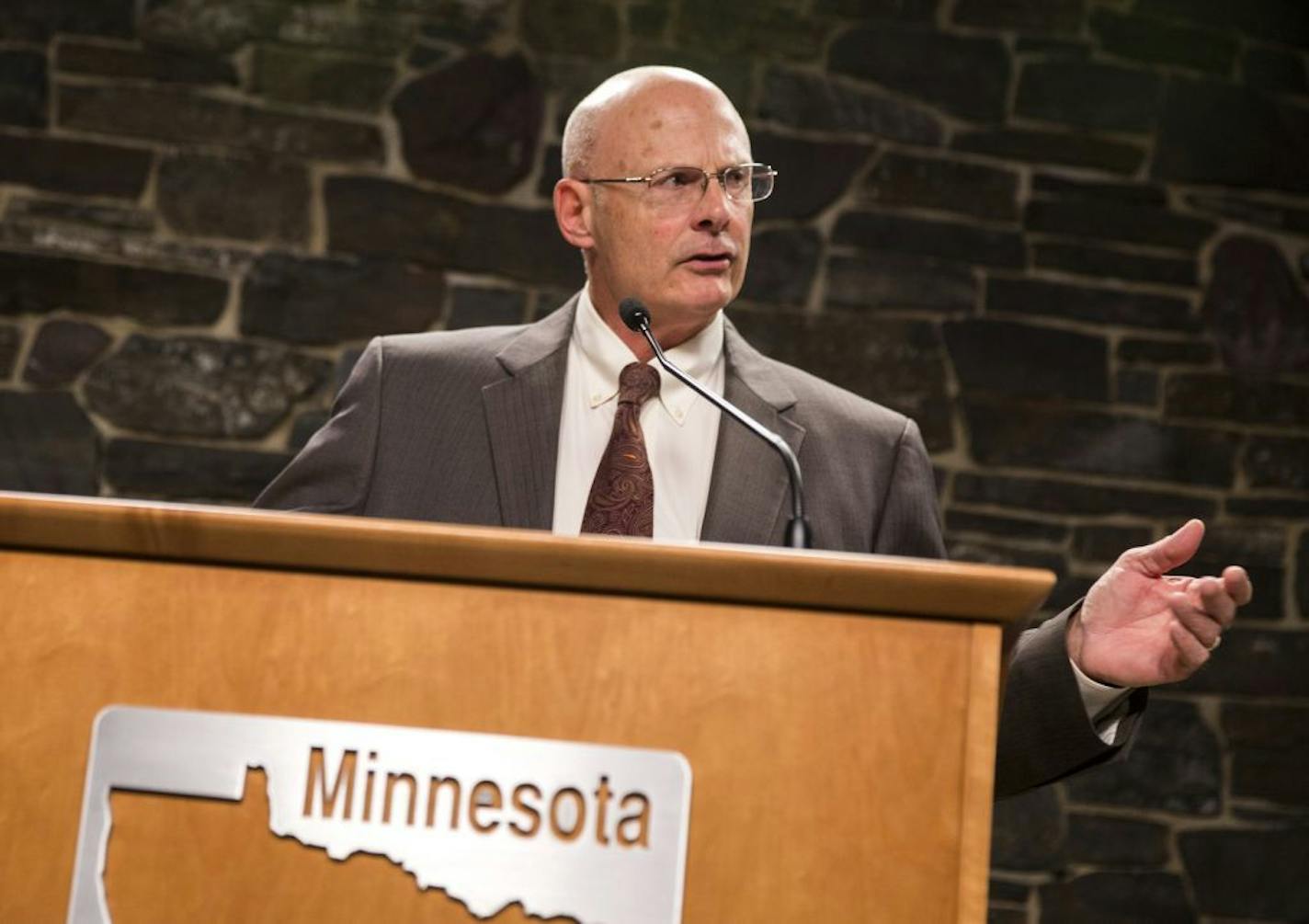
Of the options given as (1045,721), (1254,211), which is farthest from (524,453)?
(1254,211)

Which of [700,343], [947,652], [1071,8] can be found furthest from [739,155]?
[1071,8]

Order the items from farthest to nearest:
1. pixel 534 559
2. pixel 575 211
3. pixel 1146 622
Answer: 1. pixel 575 211
2. pixel 1146 622
3. pixel 534 559

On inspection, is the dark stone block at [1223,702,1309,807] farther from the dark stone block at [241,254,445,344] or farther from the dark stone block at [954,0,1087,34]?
the dark stone block at [241,254,445,344]

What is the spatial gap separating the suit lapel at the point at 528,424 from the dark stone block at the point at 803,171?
1520mm

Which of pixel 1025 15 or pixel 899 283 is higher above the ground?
pixel 1025 15

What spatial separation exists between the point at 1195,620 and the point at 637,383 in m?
0.93

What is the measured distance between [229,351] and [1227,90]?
7.73 feet

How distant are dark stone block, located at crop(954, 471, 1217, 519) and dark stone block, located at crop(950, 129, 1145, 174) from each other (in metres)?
0.74

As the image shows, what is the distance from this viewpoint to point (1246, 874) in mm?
3572

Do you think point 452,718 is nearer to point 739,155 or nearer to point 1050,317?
point 739,155

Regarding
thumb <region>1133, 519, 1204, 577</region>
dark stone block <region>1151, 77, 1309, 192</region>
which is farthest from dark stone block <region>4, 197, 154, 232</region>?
thumb <region>1133, 519, 1204, 577</region>

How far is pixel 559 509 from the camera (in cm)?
205

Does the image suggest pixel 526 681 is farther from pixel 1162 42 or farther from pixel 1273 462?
pixel 1162 42

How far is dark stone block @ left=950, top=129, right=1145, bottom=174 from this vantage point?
3717 mm
